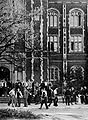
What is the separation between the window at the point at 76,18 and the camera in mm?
36406

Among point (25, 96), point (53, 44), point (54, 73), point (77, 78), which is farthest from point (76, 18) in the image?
point (25, 96)

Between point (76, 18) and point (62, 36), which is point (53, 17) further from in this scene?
point (76, 18)

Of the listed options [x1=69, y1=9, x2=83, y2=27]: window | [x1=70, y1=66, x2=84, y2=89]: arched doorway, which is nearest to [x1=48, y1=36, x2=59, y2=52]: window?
[x1=69, y1=9, x2=83, y2=27]: window

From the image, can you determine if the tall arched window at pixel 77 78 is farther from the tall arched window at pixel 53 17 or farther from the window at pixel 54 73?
the tall arched window at pixel 53 17

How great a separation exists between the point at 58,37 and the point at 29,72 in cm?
486

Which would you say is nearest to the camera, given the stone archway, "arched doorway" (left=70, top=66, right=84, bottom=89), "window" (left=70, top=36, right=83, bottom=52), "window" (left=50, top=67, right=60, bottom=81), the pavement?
the pavement

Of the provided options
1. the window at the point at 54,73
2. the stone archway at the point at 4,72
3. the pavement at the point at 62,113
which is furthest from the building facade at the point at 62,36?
the pavement at the point at 62,113

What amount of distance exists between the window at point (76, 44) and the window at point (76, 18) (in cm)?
138

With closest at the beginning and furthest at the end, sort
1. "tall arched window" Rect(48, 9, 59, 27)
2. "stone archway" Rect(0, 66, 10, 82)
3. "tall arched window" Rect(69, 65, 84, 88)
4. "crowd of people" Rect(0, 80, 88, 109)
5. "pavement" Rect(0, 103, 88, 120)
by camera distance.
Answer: "pavement" Rect(0, 103, 88, 120), "crowd of people" Rect(0, 80, 88, 109), "tall arched window" Rect(69, 65, 84, 88), "stone archway" Rect(0, 66, 10, 82), "tall arched window" Rect(48, 9, 59, 27)

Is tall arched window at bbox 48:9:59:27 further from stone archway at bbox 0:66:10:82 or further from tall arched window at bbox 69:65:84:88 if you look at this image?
stone archway at bbox 0:66:10:82

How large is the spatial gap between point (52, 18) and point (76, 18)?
2.49 meters

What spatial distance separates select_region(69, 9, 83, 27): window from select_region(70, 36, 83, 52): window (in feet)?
4.53

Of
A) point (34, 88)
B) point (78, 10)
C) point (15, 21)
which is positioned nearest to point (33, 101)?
point (34, 88)

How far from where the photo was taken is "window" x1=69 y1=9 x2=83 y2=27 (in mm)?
36406
